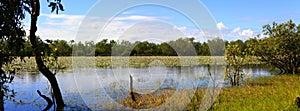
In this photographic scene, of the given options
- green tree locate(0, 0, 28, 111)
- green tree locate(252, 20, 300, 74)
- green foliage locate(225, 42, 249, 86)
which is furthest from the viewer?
green tree locate(252, 20, 300, 74)

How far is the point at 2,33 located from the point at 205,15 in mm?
5435

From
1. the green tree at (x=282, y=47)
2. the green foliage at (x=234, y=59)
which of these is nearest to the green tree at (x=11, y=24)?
the green foliage at (x=234, y=59)

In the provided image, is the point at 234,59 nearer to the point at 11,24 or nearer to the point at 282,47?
the point at 282,47

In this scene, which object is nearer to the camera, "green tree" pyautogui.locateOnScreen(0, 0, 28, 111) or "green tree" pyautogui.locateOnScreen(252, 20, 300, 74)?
"green tree" pyautogui.locateOnScreen(0, 0, 28, 111)

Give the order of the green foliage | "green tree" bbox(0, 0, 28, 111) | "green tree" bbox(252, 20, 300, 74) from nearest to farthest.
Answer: "green tree" bbox(0, 0, 28, 111) < the green foliage < "green tree" bbox(252, 20, 300, 74)

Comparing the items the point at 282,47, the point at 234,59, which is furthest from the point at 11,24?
the point at 282,47

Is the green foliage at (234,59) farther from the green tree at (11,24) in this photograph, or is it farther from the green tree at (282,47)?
the green tree at (11,24)

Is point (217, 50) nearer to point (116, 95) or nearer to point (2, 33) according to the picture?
point (116, 95)

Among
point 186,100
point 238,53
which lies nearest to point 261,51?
point 238,53

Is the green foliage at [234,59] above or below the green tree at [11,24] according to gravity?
below

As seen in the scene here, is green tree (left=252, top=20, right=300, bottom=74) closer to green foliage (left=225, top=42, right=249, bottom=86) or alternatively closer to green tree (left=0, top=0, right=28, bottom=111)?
green foliage (left=225, top=42, right=249, bottom=86)

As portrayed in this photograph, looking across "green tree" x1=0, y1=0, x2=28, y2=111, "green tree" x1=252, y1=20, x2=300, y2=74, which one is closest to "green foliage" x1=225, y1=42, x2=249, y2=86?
"green tree" x1=252, y1=20, x2=300, y2=74

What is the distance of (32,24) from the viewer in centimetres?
873

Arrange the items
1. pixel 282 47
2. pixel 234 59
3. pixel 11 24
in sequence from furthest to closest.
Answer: pixel 282 47, pixel 234 59, pixel 11 24
